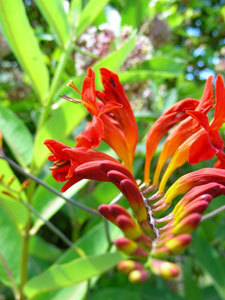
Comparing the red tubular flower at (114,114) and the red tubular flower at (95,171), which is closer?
the red tubular flower at (95,171)

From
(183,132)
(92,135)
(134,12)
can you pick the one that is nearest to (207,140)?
(183,132)

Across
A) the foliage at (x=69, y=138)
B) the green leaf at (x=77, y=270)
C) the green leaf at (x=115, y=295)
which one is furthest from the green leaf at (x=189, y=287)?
the green leaf at (x=77, y=270)

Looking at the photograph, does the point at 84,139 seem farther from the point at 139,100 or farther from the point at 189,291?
the point at 189,291

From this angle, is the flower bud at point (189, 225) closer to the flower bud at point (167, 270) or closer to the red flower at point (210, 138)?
the flower bud at point (167, 270)

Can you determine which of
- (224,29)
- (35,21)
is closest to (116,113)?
(35,21)

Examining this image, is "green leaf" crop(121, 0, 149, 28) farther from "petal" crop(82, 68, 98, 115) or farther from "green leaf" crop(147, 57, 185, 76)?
"petal" crop(82, 68, 98, 115)

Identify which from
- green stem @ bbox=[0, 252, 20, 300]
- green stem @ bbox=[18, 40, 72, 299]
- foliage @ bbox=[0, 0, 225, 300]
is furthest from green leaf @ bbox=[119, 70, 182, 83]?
green stem @ bbox=[0, 252, 20, 300]
